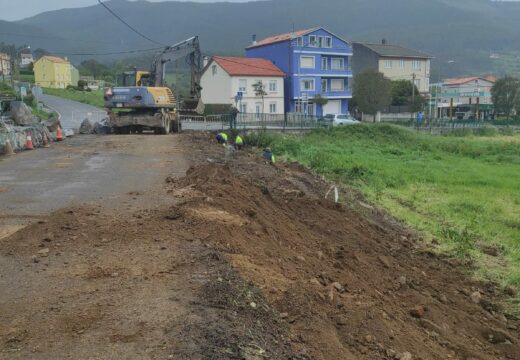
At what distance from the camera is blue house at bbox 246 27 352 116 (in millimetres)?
66625

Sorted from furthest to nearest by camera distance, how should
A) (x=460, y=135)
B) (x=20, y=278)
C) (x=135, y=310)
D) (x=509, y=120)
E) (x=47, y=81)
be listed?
(x=47, y=81) < (x=509, y=120) < (x=460, y=135) < (x=20, y=278) < (x=135, y=310)

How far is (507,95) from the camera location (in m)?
74.5

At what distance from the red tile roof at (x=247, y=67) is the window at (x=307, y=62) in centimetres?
278

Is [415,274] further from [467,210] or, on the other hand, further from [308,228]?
[467,210]

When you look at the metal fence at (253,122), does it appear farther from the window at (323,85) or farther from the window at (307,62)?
the window at (323,85)

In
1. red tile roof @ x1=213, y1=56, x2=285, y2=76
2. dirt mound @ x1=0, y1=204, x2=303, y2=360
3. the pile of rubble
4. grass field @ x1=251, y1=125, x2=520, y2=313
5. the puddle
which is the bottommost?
grass field @ x1=251, y1=125, x2=520, y2=313

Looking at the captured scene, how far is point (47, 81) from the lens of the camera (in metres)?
106

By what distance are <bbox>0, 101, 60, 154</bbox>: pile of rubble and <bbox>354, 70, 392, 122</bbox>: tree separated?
153ft

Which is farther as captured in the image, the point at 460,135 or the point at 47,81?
the point at 47,81

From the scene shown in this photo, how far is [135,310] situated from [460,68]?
211262mm

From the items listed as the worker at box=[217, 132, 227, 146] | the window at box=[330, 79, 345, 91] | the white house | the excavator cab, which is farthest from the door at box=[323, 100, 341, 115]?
the worker at box=[217, 132, 227, 146]

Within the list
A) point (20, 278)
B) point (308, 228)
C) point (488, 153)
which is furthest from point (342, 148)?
point (20, 278)

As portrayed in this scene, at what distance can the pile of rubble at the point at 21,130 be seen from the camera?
1905 centimetres

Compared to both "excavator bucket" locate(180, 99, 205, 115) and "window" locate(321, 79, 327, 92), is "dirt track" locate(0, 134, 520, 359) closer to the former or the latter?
"excavator bucket" locate(180, 99, 205, 115)
